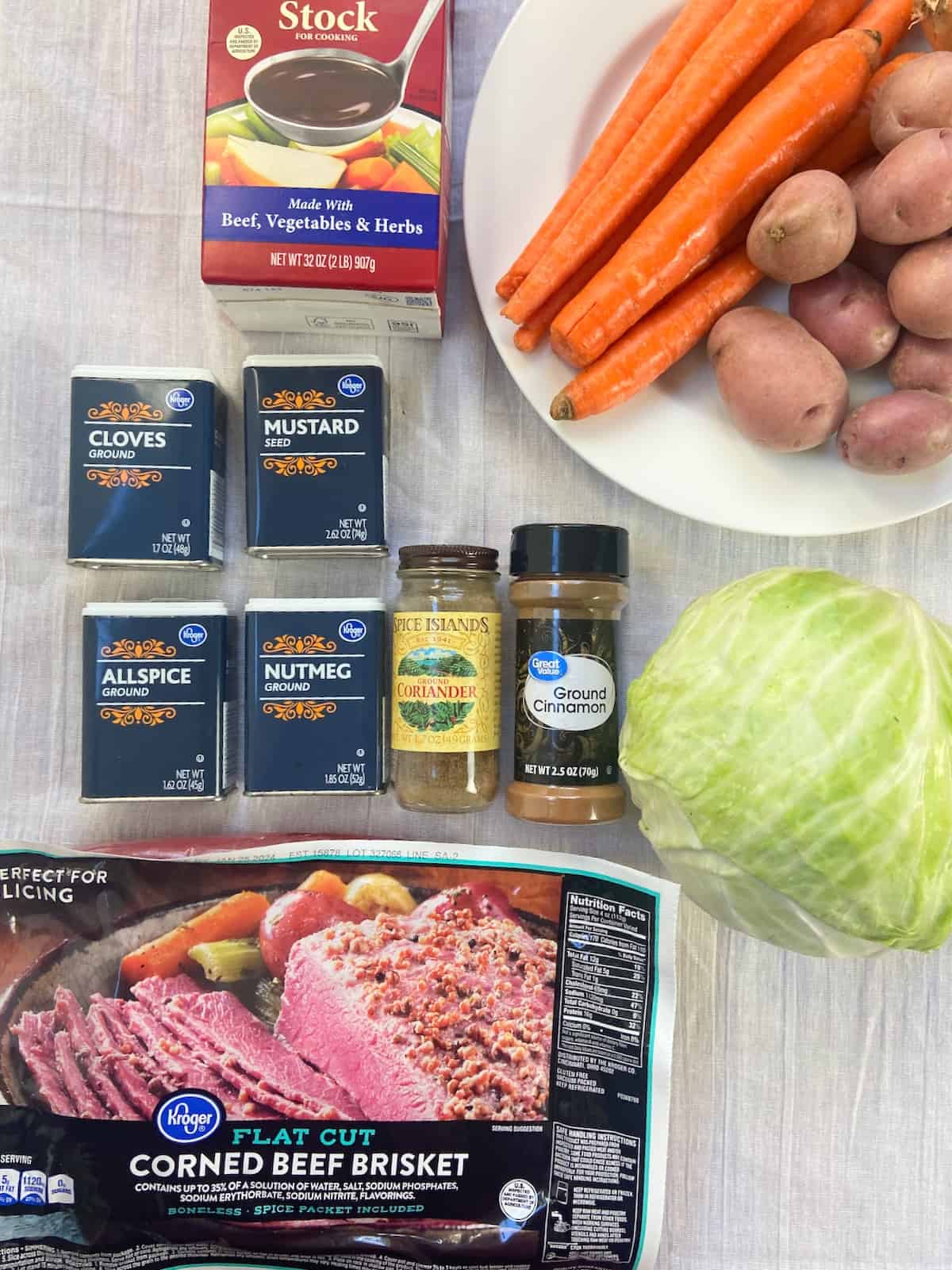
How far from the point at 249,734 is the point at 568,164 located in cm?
64

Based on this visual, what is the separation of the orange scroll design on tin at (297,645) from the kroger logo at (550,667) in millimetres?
194

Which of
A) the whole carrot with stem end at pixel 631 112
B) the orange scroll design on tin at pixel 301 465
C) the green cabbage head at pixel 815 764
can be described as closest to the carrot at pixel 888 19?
the whole carrot with stem end at pixel 631 112

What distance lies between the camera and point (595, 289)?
79 centimetres

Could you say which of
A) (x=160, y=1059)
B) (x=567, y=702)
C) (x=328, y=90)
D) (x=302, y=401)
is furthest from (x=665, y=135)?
(x=160, y=1059)

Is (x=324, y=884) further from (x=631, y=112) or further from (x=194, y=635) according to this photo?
(x=631, y=112)

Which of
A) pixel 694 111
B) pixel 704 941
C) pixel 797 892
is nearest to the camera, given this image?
pixel 797 892

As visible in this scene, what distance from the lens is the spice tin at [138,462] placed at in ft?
2.65

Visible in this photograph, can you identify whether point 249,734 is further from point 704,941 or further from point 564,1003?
point 704,941

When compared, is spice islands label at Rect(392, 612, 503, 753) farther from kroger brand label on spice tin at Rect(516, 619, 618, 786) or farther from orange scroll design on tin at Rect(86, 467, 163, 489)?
orange scroll design on tin at Rect(86, 467, 163, 489)

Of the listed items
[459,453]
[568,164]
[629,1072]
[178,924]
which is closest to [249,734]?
A: [178,924]

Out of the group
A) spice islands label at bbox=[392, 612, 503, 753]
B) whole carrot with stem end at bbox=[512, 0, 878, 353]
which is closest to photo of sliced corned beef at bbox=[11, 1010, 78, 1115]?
spice islands label at bbox=[392, 612, 503, 753]

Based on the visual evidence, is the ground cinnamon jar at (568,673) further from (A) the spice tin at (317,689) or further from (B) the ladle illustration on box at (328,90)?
(B) the ladle illustration on box at (328,90)

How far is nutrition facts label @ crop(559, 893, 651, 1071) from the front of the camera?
0.83 metres

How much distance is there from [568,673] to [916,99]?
57 cm
